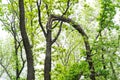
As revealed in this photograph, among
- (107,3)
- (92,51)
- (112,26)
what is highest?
(107,3)

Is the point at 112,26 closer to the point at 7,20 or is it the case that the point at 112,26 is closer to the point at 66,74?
the point at 66,74

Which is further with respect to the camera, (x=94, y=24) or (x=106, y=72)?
(x=94, y=24)

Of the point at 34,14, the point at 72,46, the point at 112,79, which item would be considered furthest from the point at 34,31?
the point at 72,46

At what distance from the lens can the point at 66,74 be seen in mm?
19156

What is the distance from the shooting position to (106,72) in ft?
60.5

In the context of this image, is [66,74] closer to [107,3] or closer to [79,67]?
[79,67]

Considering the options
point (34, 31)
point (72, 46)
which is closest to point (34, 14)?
point (34, 31)

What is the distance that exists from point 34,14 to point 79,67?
7.21 metres

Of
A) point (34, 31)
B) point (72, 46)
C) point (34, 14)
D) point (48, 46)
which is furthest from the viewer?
point (72, 46)

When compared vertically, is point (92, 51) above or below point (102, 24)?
below

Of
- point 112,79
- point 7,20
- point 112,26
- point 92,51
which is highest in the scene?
point 7,20

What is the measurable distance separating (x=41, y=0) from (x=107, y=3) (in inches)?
161

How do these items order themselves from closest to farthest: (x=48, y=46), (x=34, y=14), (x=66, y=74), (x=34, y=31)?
1. (x=48, y=46)
2. (x=66, y=74)
3. (x=34, y=14)
4. (x=34, y=31)

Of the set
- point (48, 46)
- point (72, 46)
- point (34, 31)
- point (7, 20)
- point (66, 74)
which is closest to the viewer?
point (48, 46)
